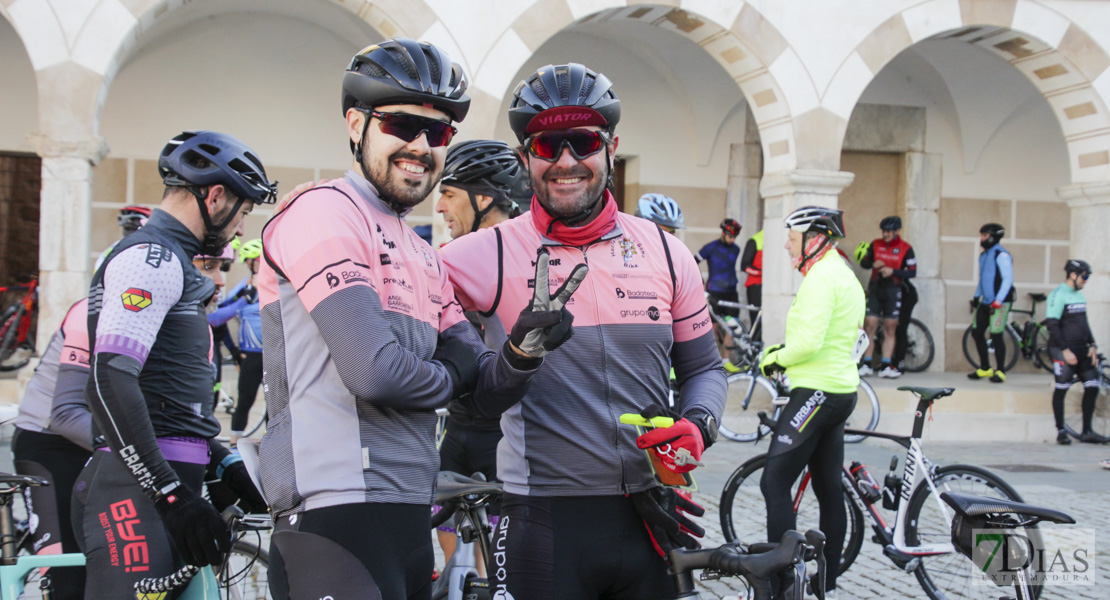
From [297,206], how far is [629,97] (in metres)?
11.3

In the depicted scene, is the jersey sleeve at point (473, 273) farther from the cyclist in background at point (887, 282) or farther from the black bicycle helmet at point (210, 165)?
the cyclist in background at point (887, 282)

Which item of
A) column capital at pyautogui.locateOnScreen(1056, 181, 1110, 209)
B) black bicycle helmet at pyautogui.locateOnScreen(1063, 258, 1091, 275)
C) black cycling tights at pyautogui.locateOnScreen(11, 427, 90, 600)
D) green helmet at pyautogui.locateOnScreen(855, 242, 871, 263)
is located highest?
column capital at pyautogui.locateOnScreen(1056, 181, 1110, 209)

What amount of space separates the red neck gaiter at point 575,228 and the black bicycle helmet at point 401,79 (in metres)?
0.45

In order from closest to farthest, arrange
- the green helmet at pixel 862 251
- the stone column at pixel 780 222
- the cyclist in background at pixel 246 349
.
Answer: the cyclist in background at pixel 246 349, the stone column at pixel 780 222, the green helmet at pixel 862 251

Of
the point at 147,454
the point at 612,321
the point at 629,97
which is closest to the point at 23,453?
the point at 147,454

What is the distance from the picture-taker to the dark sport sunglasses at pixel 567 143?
247 cm

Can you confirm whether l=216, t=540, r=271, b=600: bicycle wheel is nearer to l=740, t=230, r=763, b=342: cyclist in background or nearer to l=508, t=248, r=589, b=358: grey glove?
l=508, t=248, r=589, b=358: grey glove

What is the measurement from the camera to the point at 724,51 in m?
10.5

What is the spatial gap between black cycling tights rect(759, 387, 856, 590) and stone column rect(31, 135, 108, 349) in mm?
6485

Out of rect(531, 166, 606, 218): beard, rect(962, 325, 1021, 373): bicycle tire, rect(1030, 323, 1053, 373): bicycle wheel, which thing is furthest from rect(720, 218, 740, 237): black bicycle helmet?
rect(531, 166, 606, 218): beard

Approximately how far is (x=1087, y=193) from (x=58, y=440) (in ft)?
36.9

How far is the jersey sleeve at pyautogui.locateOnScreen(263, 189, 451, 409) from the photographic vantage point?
1832mm

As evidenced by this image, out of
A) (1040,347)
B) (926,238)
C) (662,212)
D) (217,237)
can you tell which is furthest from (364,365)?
(1040,347)

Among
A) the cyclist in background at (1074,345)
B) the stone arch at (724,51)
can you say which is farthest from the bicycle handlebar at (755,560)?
the cyclist in background at (1074,345)
